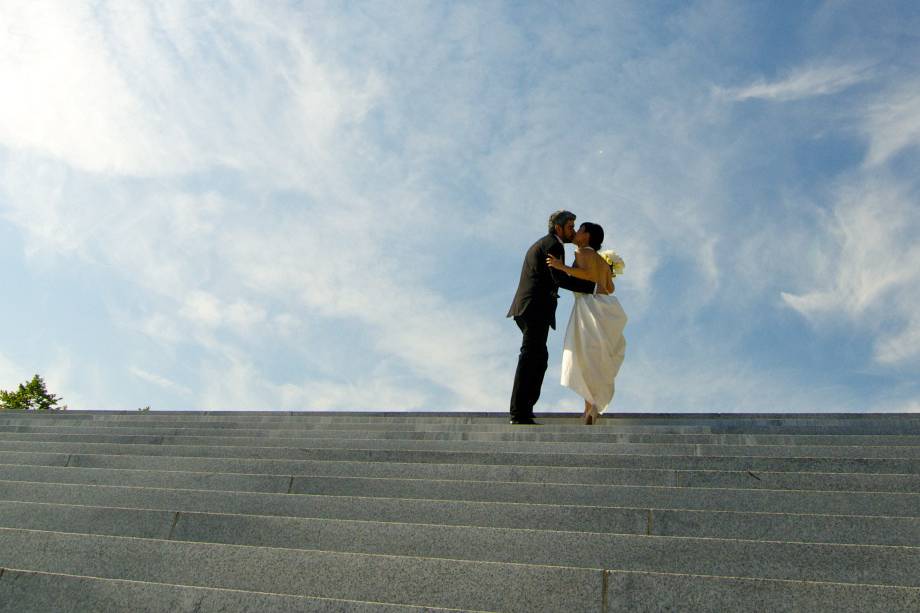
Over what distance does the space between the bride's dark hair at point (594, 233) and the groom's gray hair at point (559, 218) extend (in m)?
0.18

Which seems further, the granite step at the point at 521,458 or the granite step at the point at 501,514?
the granite step at the point at 521,458

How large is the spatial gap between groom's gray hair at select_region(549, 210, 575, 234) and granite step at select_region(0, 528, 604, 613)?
202 inches

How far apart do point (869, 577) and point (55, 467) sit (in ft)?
18.5

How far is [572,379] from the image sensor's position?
7.79 metres

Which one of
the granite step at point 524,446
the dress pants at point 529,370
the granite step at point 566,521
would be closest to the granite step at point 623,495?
the granite step at point 566,521

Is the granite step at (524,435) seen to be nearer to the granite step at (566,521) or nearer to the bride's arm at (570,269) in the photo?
the bride's arm at (570,269)

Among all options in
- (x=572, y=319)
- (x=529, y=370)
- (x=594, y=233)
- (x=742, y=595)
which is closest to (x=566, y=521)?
(x=742, y=595)

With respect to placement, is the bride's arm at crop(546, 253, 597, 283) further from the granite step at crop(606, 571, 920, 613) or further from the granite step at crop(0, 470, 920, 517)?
the granite step at crop(606, 571, 920, 613)

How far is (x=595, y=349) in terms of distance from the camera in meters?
7.80

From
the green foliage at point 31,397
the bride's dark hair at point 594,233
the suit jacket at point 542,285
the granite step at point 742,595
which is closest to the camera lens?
the granite step at point 742,595

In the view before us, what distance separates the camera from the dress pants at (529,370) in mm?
7523

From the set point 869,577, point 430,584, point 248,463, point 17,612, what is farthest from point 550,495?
point 17,612

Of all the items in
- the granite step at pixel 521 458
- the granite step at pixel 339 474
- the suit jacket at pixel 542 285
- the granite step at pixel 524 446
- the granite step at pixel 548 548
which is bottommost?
the granite step at pixel 548 548

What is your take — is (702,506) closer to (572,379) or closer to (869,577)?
(869,577)
